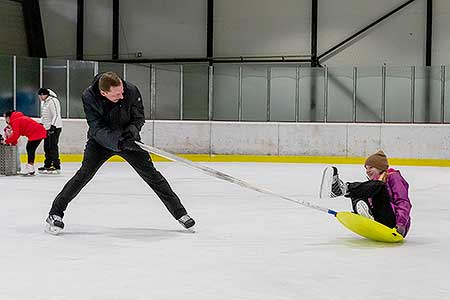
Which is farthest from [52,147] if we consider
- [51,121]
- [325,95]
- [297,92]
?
[325,95]

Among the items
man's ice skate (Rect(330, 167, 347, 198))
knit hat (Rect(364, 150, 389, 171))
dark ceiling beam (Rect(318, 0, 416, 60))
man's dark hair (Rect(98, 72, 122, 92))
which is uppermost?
dark ceiling beam (Rect(318, 0, 416, 60))

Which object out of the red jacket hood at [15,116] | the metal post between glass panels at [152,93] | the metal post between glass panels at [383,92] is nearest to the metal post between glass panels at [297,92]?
the metal post between glass panels at [383,92]

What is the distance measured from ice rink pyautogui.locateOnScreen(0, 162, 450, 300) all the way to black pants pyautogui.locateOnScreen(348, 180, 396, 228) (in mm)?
198

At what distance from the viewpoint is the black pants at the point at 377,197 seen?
A: 15.2 feet

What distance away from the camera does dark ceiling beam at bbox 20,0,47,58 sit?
21392 mm

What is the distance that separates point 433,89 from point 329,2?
16.2 feet

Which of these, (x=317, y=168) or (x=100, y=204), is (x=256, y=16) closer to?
(x=317, y=168)

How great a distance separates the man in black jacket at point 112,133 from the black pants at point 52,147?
6039 mm

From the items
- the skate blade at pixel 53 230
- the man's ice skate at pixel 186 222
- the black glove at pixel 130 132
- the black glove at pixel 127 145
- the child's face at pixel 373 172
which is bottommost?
the skate blade at pixel 53 230

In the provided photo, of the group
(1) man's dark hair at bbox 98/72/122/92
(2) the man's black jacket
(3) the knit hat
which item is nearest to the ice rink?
(3) the knit hat

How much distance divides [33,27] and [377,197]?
61.3ft

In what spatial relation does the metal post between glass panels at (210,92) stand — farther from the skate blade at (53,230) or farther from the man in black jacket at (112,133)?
the skate blade at (53,230)

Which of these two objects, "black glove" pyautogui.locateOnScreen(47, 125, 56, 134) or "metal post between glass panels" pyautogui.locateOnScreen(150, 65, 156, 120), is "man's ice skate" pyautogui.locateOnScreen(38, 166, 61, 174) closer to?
"black glove" pyautogui.locateOnScreen(47, 125, 56, 134)

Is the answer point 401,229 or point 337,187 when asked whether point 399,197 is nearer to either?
point 401,229
